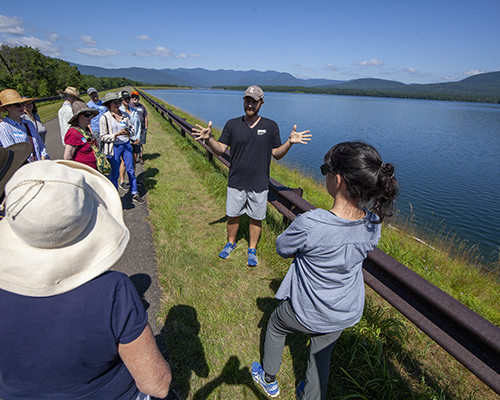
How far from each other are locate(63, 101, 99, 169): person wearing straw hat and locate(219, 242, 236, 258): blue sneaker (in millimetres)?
2306

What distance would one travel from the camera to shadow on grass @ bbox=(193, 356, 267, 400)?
→ 7.13 feet

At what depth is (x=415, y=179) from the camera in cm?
1251

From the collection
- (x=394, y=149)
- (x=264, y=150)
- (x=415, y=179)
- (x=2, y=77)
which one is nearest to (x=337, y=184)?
(x=264, y=150)

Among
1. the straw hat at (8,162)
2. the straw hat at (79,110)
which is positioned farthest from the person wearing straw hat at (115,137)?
the straw hat at (8,162)

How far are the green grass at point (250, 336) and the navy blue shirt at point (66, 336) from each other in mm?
1404

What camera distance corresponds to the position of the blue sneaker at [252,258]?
3627 mm

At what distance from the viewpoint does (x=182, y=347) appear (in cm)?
250

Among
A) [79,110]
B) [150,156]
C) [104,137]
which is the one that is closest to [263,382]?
[79,110]

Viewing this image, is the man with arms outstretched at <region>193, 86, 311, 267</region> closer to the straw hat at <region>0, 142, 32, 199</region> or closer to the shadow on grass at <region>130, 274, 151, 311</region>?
the shadow on grass at <region>130, 274, 151, 311</region>

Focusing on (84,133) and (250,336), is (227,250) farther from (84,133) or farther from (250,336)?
(84,133)

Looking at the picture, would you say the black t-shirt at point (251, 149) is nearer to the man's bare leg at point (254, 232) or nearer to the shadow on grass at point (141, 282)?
the man's bare leg at point (254, 232)

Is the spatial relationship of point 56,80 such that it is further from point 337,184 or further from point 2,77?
point 337,184

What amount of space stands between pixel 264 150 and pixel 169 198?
9.66 feet

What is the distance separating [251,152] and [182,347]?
224 centimetres
